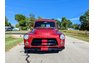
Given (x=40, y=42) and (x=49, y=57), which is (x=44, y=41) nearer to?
(x=40, y=42)

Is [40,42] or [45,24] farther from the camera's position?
[45,24]

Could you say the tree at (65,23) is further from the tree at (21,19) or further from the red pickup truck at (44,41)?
the red pickup truck at (44,41)

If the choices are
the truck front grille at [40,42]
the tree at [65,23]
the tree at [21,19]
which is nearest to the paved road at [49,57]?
the truck front grille at [40,42]

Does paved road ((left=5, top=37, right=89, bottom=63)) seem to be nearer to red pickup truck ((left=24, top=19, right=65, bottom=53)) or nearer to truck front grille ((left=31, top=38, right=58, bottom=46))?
red pickup truck ((left=24, top=19, right=65, bottom=53))

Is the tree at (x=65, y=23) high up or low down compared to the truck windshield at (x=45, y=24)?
up

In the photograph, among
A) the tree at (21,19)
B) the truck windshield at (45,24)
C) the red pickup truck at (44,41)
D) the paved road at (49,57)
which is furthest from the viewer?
the tree at (21,19)

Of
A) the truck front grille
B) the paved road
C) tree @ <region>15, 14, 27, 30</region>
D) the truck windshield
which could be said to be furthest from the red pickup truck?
tree @ <region>15, 14, 27, 30</region>

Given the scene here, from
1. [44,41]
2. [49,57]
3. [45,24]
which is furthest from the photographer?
[45,24]

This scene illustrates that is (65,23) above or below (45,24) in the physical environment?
above

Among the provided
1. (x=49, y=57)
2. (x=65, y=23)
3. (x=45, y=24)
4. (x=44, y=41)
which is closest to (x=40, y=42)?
(x=44, y=41)

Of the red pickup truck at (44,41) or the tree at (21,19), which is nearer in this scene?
the red pickup truck at (44,41)

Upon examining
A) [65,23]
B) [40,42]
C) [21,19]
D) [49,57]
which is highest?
[21,19]
